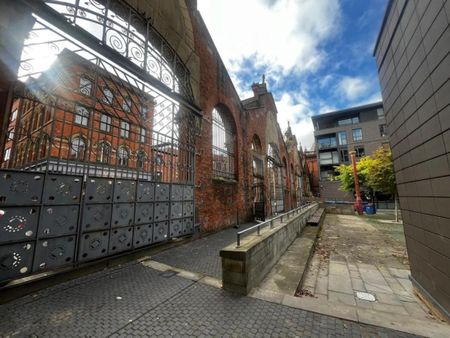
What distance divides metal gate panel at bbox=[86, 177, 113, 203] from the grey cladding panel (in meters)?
1.00

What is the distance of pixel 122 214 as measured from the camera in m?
4.27

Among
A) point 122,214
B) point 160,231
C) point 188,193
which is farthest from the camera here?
point 188,193

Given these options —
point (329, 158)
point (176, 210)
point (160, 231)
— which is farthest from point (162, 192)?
point (329, 158)

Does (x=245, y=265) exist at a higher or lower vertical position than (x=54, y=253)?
lower

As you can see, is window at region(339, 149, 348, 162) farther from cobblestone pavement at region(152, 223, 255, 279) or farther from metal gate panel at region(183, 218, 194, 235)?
metal gate panel at region(183, 218, 194, 235)

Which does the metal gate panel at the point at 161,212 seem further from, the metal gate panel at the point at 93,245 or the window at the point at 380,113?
→ the window at the point at 380,113

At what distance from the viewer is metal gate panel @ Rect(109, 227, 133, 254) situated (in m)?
4.01

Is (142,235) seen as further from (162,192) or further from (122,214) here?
(162,192)

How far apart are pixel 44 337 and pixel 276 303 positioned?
258 centimetres

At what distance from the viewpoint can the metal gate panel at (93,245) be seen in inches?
138

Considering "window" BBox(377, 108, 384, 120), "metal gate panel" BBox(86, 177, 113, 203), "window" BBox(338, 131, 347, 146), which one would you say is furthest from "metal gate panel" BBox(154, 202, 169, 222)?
"window" BBox(377, 108, 384, 120)

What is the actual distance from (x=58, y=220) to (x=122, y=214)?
1.15m

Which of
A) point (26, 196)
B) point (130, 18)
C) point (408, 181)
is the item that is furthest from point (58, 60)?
point (408, 181)

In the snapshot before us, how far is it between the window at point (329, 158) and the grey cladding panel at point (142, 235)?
114ft
